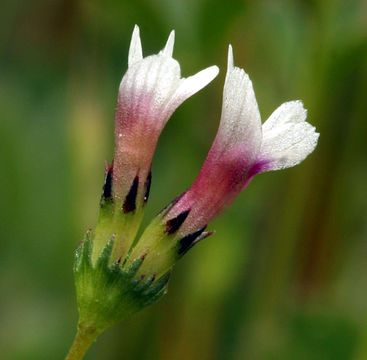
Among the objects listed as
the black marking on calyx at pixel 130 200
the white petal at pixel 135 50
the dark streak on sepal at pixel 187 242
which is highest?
the white petal at pixel 135 50

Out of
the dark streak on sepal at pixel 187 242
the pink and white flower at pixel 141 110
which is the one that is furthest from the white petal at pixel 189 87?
the dark streak on sepal at pixel 187 242

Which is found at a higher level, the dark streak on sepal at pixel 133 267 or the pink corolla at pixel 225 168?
the pink corolla at pixel 225 168

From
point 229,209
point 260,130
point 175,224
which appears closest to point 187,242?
point 175,224

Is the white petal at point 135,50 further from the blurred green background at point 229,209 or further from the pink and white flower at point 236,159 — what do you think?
the blurred green background at point 229,209

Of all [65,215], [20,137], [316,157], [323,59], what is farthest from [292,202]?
[20,137]

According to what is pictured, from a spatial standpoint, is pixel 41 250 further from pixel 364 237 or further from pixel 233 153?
pixel 233 153

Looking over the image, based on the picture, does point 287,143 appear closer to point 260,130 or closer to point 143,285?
point 260,130

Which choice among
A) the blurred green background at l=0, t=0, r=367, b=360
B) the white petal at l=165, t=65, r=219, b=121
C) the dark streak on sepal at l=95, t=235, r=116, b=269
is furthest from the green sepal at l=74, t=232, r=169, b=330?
the blurred green background at l=0, t=0, r=367, b=360
